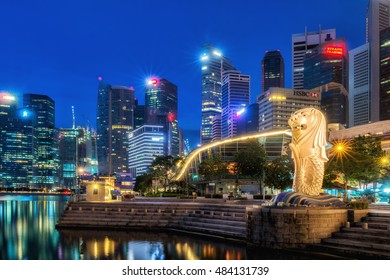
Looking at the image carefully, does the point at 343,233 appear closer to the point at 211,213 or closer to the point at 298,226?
the point at 298,226

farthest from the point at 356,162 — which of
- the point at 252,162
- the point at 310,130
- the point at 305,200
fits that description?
the point at 252,162

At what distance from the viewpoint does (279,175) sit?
54562 mm

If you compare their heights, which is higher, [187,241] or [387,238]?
[387,238]

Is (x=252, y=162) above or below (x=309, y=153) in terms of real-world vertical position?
below

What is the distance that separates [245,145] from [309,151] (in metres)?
63.3

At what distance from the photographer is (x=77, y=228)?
1500 inches

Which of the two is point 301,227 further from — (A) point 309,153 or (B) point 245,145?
(B) point 245,145

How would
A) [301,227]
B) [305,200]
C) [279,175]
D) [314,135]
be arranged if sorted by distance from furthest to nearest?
[279,175]
[314,135]
[305,200]
[301,227]

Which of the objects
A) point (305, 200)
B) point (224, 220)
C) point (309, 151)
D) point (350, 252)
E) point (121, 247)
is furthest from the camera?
point (224, 220)

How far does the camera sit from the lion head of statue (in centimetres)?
2795

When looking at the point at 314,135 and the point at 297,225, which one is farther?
the point at 314,135

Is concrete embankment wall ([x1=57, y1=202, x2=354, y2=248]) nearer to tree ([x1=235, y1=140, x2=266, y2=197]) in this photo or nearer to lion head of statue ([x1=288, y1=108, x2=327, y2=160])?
lion head of statue ([x1=288, y1=108, x2=327, y2=160])
